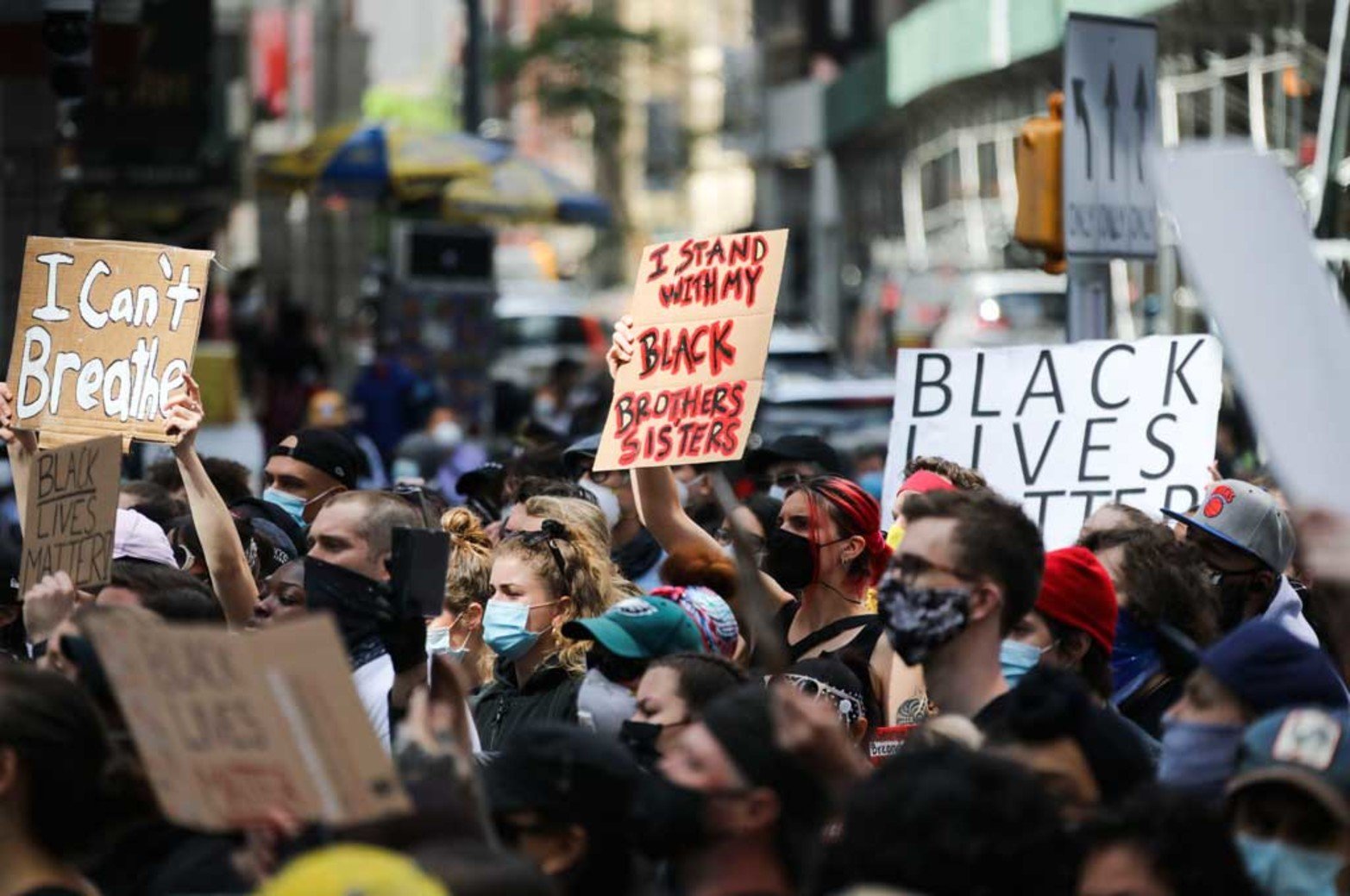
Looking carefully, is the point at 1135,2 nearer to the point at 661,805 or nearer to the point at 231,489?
the point at 231,489

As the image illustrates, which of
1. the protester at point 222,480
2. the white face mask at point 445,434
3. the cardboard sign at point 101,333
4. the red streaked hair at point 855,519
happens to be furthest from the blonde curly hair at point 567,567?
the white face mask at point 445,434

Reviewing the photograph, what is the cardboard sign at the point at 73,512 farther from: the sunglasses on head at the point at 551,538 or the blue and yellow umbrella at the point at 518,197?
the blue and yellow umbrella at the point at 518,197

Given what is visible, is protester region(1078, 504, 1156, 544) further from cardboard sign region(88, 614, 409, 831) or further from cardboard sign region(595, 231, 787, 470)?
Result: cardboard sign region(88, 614, 409, 831)

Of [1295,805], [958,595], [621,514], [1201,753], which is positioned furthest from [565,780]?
[621,514]

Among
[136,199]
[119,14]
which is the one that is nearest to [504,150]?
[119,14]

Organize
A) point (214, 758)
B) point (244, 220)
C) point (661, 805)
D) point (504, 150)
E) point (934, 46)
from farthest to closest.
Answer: point (244, 220), point (934, 46), point (504, 150), point (661, 805), point (214, 758)

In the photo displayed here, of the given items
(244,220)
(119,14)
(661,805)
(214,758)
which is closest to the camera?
(214,758)

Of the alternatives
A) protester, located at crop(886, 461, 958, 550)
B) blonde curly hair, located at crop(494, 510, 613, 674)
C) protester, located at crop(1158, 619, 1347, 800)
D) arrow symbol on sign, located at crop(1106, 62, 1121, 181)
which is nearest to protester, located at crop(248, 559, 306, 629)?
blonde curly hair, located at crop(494, 510, 613, 674)

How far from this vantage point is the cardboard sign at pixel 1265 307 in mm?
4098

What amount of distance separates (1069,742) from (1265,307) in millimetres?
1084

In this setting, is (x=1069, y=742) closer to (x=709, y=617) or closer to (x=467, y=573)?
(x=709, y=617)

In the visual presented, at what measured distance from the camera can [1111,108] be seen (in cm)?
1039

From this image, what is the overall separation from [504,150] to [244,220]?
2403 inches

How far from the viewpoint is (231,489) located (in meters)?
9.55
